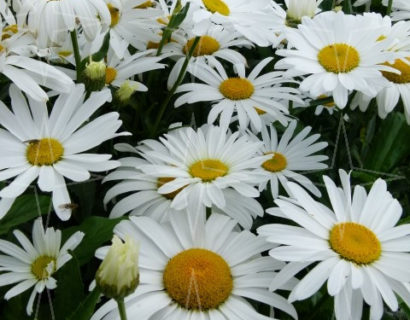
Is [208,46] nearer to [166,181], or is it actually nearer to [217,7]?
[217,7]

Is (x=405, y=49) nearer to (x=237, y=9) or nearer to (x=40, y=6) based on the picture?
(x=237, y=9)

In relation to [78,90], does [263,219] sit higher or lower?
lower

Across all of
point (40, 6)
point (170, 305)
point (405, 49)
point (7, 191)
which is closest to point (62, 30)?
point (40, 6)

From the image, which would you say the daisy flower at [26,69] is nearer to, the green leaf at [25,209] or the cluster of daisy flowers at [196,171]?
the cluster of daisy flowers at [196,171]

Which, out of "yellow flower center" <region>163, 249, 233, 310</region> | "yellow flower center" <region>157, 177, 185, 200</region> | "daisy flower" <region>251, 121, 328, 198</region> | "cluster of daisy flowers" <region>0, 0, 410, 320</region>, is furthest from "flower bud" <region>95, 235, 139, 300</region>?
"daisy flower" <region>251, 121, 328, 198</region>

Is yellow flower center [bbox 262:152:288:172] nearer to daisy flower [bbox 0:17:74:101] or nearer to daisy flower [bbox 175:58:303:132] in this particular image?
daisy flower [bbox 175:58:303:132]
